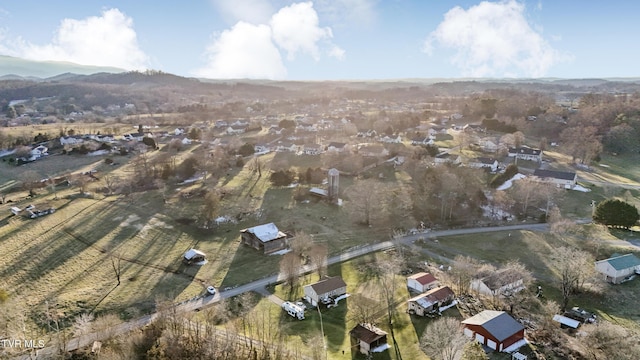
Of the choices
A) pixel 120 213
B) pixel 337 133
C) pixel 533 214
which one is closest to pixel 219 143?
pixel 337 133

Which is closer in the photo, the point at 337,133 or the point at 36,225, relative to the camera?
the point at 36,225

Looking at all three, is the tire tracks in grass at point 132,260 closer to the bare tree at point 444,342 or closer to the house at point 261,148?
the bare tree at point 444,342

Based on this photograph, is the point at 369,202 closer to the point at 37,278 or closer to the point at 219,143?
the point at 37,278

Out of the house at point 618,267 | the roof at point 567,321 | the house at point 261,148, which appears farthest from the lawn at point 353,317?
the house at point 261,148

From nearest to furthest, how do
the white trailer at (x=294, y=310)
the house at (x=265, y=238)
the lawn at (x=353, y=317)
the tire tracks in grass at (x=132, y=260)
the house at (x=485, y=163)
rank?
the lawn at (x=353, y=317) < the white trailer at (x=294, y=310) < the tire tracks in grass at (x=132, y=260) < the house at (x=265, y=238) < the house at (x=485, y=163)

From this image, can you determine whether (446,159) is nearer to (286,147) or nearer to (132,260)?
(286,147)

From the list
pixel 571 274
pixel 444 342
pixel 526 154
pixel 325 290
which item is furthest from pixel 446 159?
pixel 444 342
